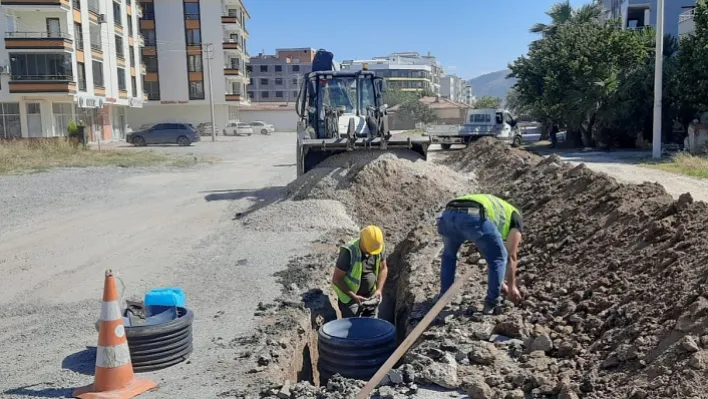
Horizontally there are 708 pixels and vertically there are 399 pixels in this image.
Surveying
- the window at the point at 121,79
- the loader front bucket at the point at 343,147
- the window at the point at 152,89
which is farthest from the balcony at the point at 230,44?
the loader front bucket at the point at 343,147

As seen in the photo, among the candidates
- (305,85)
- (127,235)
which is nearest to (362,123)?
(305,85)

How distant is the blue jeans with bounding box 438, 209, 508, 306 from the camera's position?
17.4ft

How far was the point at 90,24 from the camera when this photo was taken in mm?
43344

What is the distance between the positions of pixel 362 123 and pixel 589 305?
29.2 feet

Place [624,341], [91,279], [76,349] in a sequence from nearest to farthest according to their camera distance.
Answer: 1. [624,341]
2. [76,349]
3. [91,279]

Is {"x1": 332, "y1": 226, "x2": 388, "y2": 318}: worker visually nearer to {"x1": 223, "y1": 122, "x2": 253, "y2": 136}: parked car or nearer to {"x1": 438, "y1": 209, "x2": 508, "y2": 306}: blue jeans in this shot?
{"x1": 438, "y1": 209, "x2": 508, "y2": 306}: blue jeans

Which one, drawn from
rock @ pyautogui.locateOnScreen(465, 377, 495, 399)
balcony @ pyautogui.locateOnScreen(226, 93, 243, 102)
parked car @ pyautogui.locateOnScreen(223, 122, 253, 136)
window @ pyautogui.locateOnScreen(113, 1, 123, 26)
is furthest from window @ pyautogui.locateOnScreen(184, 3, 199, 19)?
rock @ pyautogui.locateOnScreen(465, 377, 495, 399)

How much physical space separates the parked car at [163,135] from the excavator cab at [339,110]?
25671 mm

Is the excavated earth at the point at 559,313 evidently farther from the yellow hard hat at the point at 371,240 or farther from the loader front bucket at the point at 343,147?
the loader front bucket at the point at 343,147

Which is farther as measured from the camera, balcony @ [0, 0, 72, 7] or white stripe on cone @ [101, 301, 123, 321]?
balcony @ [0, 0, 72, 7]

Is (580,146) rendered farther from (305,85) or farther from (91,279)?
(91,279)

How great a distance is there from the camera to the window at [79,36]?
40.2 meters

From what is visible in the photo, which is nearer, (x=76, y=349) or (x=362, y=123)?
(x=76, y=349)

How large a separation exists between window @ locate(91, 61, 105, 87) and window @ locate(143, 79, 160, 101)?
1390 centimetres
